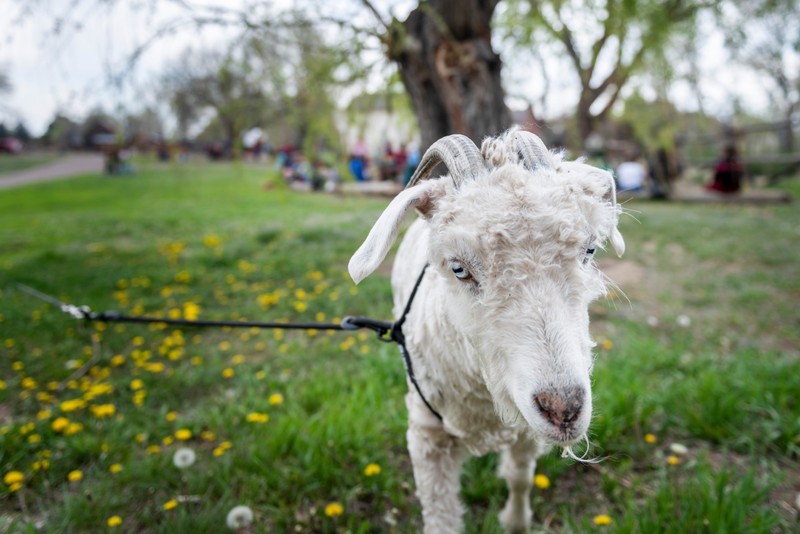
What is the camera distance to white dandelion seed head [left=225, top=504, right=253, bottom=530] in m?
2.21

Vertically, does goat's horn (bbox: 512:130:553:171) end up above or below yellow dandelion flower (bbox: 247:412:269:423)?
above

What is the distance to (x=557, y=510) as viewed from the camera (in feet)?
8.04

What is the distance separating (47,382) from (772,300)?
6.91 m

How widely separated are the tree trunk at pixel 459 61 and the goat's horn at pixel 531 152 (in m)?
2.95

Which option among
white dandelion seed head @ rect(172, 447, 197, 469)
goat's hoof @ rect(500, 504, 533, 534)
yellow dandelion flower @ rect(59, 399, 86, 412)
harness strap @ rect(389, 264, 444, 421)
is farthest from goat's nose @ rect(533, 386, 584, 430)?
yellow dandelion flower @ rect(59, 399, 86, 412)

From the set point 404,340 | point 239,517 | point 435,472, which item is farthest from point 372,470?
point 404,340

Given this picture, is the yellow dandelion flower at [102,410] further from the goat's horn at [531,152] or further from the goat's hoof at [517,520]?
the goat's horn at [531,152]

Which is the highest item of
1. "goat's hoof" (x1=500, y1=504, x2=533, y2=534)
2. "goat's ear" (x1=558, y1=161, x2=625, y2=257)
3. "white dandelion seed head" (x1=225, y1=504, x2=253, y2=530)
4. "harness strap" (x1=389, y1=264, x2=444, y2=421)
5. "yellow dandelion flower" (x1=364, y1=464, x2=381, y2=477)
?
"goat's ear" (x1=558, y1=161, x2=625, y2=257)

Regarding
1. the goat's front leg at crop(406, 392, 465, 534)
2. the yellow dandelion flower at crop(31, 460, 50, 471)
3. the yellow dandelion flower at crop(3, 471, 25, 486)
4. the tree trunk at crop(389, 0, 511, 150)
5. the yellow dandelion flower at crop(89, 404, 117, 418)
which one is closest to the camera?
the goat's front leg at crop(406, 392, 465, 534)

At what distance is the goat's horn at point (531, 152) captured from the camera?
1563mm

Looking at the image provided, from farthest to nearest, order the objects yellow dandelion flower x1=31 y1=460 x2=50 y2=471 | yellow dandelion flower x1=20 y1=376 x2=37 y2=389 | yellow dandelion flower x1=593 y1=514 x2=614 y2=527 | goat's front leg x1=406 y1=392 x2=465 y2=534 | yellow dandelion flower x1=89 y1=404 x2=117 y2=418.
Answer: yellow dandelion flower x1=20 y1=376 x2=37 y2=389, yellow dandelion flower x1=89 y1=404 x2=117 y2=418, yellow dandelion flower x1=31 y1=460 x2=50 y2=471, yellow dandelion flower x1=593 y1=514 x2=614 y2=527, goat's front leg x1=406 y1=392 x2=465 y2=534

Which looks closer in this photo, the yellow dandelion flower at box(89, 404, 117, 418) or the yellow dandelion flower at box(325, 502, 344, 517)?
the yellow dandelion flower at box(325, 502, 344, 517)

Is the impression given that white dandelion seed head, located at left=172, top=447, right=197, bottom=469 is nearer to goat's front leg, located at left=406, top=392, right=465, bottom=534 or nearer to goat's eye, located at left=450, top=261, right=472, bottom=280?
goat's front leg, located at left=406, top=392, right=465, bottom=534

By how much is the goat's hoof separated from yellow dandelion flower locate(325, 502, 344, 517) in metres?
0.78
